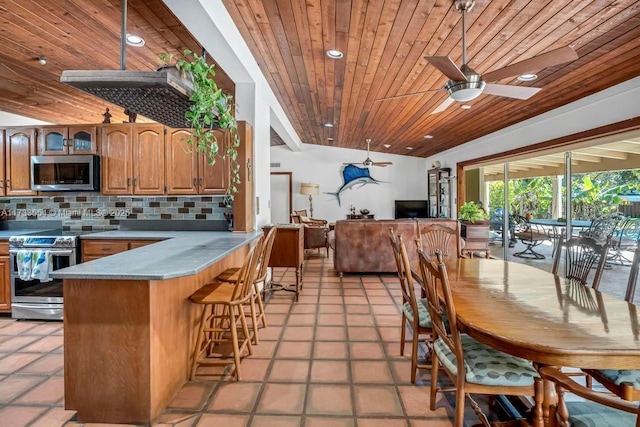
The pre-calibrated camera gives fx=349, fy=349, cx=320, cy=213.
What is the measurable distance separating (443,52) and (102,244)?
367 centimetres

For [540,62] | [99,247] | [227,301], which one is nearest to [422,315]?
[227,301]

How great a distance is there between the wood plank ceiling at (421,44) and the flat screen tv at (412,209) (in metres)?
4.35

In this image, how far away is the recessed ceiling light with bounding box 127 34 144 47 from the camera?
2.89 metres

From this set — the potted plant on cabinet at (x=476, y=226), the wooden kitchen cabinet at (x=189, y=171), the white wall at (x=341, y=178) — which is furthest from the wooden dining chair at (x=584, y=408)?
the white wall at (x=341, y=178)

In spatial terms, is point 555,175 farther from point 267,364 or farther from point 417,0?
point 267,364

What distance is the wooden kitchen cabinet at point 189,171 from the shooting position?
368 centimetres

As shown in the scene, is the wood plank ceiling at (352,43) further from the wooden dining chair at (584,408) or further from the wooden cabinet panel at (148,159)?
the wooden dining chair at (584,408)

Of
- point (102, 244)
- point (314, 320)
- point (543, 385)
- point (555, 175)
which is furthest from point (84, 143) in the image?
point (555, 175)

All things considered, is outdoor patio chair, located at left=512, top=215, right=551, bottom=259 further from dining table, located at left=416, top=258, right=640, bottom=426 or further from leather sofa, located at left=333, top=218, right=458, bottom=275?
dining table, located at left=416, top=258, right=640, bottom=426

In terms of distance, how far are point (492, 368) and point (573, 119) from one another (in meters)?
3.93

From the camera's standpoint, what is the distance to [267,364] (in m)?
2.51

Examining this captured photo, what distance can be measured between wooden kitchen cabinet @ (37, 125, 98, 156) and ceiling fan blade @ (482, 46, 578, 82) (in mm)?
3827

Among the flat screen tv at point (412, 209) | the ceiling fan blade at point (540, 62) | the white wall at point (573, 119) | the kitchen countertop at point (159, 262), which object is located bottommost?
the kitchen countertop at point (159, 262)

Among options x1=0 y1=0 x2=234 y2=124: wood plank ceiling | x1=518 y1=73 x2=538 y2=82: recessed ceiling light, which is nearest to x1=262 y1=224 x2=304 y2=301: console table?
x1=0 y1=0 x2=234 y2=124: wood plank ceiling
